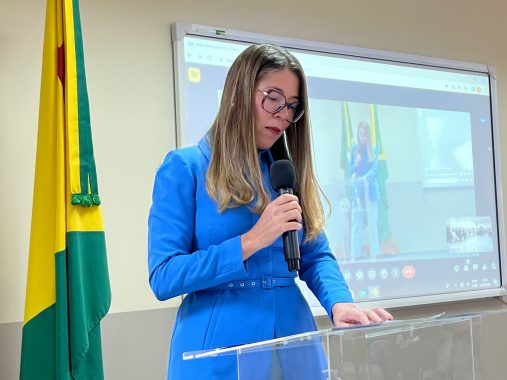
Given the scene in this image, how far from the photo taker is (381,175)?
3160 millimetres

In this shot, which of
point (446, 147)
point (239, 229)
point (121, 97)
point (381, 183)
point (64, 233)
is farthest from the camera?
point (446, 147)

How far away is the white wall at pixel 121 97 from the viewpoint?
7.22 ft

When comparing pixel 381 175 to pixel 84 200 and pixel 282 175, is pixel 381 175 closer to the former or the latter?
pixel 84 200

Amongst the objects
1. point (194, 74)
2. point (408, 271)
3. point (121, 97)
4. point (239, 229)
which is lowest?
point (408, 271)

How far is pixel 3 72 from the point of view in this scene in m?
2.21

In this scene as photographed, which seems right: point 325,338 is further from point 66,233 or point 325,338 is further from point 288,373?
point 66,233

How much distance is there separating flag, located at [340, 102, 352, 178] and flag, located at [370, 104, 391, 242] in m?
0.16

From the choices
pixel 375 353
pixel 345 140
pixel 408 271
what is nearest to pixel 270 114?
pixel 375 353

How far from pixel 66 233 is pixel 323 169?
1446 millimetres

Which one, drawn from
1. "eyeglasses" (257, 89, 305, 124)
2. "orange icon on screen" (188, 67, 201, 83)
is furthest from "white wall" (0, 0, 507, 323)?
"eyeglasses" (257, 89, 305, 124)

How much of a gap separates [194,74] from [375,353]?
179 centimetres

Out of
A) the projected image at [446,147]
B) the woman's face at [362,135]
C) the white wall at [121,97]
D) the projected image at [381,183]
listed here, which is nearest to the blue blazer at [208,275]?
the white wall at [121,97]

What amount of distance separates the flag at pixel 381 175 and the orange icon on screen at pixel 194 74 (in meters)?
0.98

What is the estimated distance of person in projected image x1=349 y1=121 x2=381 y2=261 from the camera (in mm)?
3031
